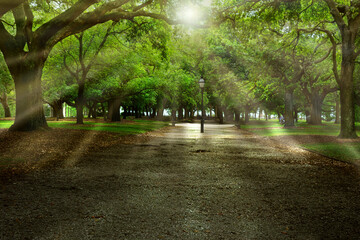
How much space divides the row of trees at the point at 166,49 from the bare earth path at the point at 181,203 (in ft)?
17.0

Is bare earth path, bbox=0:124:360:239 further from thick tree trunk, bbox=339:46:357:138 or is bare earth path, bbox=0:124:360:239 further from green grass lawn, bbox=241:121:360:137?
green grass lawn, bbox=241:121:360:137

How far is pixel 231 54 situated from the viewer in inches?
1668

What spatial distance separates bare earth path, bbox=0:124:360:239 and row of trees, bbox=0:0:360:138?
518cm

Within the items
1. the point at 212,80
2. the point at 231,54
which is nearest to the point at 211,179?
the point at 231,54

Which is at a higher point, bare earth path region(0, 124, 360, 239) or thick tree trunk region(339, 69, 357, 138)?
thick tree trunk region(339, 69, 357, 138)

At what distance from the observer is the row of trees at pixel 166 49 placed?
15.8 meters

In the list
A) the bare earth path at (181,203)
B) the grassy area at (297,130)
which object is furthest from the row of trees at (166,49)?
the bare earth path at (181,203)

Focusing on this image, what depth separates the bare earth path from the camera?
3.62m

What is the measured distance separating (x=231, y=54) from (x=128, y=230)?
4099cm

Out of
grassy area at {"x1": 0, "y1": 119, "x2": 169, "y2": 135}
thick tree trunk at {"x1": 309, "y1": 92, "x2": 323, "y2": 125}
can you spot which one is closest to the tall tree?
grassy area at {"x1": 0, "y1": 119, "x2": 169, "y2": 135}

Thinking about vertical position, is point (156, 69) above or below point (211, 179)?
above

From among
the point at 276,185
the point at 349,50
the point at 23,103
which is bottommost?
the point at 276,185

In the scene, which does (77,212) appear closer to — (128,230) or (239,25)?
(128,230)

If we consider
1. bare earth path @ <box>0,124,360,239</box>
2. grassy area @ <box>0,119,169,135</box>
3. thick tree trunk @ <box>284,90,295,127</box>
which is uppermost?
thick tree trunk @ <box>284,90,295,127</box>
